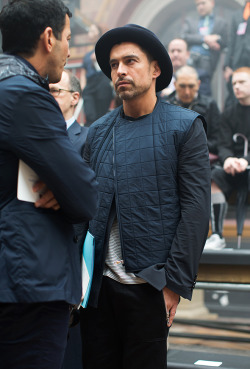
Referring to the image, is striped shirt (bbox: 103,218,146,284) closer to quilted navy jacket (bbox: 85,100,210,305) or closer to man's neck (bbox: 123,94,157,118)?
quilted navy jacket (bbox: 85,100,210,305)

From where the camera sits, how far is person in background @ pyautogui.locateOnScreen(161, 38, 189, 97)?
5125 millimetres

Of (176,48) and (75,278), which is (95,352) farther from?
(176,48)

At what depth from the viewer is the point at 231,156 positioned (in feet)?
15.4

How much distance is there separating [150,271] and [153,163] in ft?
1.36

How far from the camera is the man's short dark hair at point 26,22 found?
1.62 meters

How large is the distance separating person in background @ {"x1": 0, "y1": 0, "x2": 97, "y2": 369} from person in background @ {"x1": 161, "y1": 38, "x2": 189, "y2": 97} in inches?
140

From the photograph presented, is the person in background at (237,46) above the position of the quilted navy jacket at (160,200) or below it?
above

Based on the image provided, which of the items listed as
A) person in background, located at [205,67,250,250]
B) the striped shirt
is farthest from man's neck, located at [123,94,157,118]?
person in background, located at [205,67,250,250]

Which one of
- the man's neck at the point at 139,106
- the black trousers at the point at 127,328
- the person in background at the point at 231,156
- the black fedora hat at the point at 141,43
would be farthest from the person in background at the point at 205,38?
the black trousers at the point at 127,328

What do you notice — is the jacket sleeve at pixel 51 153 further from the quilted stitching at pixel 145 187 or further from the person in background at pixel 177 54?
the person in background at pixel 177 54

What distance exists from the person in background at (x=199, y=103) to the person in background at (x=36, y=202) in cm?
328

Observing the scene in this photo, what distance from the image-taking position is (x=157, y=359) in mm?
2090

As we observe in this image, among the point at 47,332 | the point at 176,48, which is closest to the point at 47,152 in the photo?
the point at 47,332

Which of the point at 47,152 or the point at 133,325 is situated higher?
the point at 47,152
